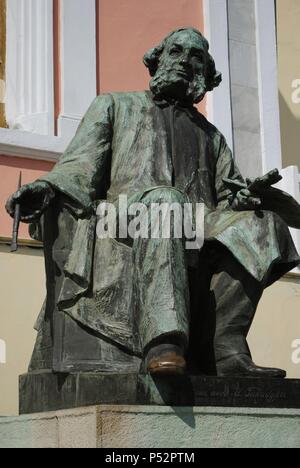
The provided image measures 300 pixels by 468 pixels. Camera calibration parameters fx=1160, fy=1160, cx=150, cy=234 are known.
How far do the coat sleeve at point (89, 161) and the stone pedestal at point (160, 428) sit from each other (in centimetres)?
90

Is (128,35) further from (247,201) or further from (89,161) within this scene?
(247,201)

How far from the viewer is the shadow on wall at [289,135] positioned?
11.2 metres

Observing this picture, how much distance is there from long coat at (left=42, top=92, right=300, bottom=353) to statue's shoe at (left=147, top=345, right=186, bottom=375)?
0.93ft

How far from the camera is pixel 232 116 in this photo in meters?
8.68

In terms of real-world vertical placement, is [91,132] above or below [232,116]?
below

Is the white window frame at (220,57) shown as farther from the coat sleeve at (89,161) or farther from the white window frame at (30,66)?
the coat sleeve at (89,161)

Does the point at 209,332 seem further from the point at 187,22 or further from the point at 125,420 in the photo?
the point at 187,22

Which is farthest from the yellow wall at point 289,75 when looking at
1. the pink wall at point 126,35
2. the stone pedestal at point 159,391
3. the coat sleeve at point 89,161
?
the stone pedestal at point 159,391

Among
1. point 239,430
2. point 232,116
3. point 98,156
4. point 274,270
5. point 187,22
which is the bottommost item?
point 239,430

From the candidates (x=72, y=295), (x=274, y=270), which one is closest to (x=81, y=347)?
(x=72, y=295)

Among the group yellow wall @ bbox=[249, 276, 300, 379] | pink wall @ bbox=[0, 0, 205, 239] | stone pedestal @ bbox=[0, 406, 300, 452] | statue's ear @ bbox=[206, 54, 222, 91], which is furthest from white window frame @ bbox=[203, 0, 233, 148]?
stone pedestal @ bbox=[0, 406, 300, 452]

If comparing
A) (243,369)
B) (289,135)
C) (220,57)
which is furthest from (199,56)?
(289,135)

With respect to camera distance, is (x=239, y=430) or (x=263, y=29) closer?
(x=239, y=430)

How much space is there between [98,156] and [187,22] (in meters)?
4.19
